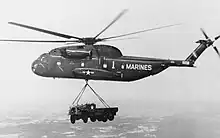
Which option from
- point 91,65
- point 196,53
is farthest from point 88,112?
point 196,53

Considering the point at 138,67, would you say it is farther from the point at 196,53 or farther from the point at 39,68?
the point at 39,68

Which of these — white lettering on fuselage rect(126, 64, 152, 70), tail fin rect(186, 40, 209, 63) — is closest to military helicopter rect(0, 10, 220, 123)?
white lettering on fuselage rect(126, 64, 152, 70)

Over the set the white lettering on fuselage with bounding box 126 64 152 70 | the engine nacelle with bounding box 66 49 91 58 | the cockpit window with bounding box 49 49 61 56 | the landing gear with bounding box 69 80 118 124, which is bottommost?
the landing gear with bounding box 69 80 118 124

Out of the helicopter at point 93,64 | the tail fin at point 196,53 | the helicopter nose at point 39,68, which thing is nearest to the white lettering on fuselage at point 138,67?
the helicopter at point 93,64

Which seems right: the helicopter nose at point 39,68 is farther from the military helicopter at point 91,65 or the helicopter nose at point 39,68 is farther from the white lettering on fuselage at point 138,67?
the white lettering on fuselage at point 138,67

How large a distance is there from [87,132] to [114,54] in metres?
32.8

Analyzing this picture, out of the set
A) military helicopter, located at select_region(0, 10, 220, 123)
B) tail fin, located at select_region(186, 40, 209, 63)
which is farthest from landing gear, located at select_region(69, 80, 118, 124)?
tail fin, located at select_region(186, 40, 209, 63)

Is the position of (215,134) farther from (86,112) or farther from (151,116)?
(86,112)

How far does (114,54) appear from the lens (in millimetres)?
21672

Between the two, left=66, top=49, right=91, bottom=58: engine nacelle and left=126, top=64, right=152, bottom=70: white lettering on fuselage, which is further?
left=126, top=64, right=152, bottom=70: white lettering on fuselage

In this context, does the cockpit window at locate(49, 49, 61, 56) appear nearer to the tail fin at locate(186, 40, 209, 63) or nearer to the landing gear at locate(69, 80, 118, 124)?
the landing gear at locate(69, 80, 118, 124)

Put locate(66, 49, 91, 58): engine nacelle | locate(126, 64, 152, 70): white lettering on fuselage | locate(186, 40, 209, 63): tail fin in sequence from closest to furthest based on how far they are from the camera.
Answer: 1. locate(66, 49, 91, 58): engine nacelle
2. locate(126, 64, 152, 70): white lettering on fuselage
3. locate(186, 40, 209, 63): tail fin

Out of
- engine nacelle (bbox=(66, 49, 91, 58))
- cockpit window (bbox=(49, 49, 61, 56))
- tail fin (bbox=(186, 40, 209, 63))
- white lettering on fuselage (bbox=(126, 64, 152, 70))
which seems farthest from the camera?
tail fin (bbox=(186, 40, 209, 63))

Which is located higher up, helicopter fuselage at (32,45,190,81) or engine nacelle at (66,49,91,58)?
engine nacelle at (66,49,91,58)
